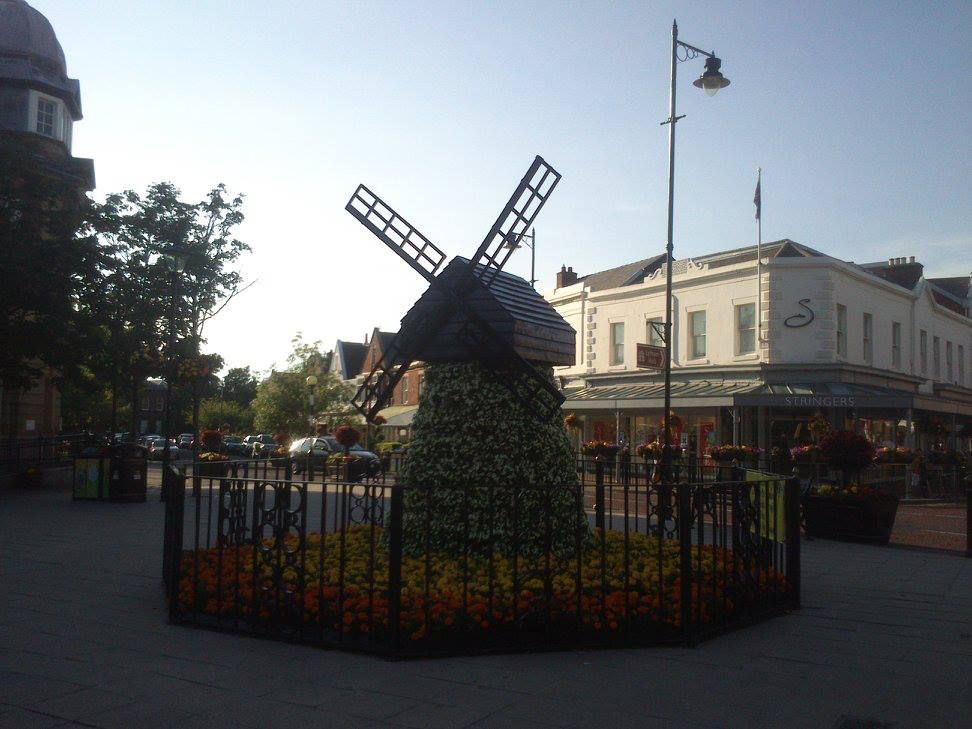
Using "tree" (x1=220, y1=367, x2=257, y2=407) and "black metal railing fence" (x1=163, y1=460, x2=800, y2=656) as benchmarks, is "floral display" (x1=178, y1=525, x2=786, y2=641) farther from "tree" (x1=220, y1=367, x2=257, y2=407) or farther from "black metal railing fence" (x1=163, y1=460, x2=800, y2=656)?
"tree" (x1=220, y1=367, x2=257, y2=407)

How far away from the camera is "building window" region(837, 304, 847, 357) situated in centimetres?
3334

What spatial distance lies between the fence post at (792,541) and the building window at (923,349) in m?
34.1

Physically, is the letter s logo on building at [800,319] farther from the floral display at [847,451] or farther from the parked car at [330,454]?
the floral display at [847,451]

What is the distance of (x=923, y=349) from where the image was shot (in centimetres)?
3972

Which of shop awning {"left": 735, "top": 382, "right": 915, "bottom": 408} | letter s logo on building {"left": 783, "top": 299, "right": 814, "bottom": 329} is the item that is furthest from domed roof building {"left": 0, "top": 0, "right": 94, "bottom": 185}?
letter s logo on building {"left": 783, "top": 299, "right": 814, "bottom": 329}

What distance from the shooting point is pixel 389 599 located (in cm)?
668

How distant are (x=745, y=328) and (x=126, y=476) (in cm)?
2324

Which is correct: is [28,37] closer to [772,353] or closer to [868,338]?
[772,353]

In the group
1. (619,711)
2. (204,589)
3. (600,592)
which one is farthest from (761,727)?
(204,589)

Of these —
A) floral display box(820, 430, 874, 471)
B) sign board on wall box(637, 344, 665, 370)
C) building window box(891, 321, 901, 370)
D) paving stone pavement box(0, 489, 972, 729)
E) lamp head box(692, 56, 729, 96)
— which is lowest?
paving stone pavement box(0, 489, 972, 729)

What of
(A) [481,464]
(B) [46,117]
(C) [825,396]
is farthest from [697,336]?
(B) [46,117]

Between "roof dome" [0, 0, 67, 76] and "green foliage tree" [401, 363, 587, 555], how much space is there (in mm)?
39354

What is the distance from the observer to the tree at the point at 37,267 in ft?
72.5

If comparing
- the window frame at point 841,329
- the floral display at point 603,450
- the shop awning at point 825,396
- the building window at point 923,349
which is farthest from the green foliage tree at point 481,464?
the building window at point 923,349
